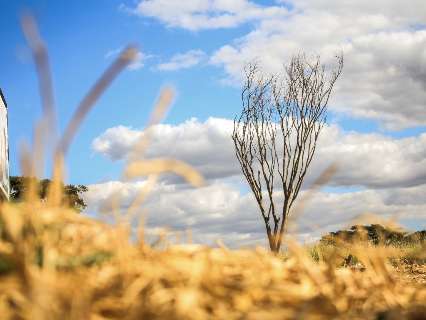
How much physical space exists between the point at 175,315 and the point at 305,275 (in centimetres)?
56

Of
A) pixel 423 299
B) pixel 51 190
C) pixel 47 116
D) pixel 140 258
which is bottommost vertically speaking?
pixel 423 299

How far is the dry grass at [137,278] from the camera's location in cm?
116

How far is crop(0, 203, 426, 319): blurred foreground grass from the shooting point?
1.17m

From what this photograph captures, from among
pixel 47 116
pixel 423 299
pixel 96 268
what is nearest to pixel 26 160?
pixel 47 116

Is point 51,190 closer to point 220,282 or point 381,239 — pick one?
point 220,282

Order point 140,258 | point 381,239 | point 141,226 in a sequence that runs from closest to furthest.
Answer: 1. point 140,258
2. point 141,226
3. point 381,239

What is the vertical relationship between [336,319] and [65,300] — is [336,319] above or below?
below

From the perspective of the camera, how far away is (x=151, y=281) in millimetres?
1326

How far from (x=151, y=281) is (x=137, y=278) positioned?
0.05 m

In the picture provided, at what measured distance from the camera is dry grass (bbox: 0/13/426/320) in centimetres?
116

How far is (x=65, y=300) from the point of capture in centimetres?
116

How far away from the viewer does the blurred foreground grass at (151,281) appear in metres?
1.17

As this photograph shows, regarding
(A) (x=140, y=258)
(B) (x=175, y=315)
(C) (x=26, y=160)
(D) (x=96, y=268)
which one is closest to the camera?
(B) (x=175, y=315)

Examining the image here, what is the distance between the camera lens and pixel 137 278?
53.7 inches
